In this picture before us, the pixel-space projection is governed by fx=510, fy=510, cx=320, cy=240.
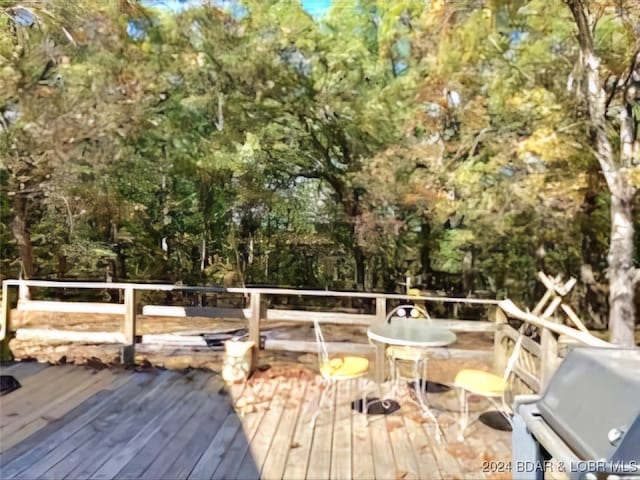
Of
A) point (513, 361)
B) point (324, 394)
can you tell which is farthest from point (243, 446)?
point (513, 361)

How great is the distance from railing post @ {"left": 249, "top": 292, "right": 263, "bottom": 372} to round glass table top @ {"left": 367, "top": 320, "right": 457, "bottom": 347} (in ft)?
2.61

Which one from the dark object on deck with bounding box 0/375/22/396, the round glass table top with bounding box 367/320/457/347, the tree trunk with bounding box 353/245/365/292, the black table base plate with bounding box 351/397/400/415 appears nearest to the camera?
the round glass table top with bounding box 367/320/457/347

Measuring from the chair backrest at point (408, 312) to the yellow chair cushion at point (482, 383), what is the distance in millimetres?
585

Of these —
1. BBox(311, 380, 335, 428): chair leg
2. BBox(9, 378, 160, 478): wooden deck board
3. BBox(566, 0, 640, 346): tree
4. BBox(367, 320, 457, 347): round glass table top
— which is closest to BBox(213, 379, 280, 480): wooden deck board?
BBox(311, 380, 335, 428): chair leg

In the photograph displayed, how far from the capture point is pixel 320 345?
10.3 ft

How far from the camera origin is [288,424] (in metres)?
2.57

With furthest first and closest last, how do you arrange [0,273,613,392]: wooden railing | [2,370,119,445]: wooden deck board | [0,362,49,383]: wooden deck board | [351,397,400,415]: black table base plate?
[0,362,49,383]: wooden deck board → [0,273,613,392]: wooden railing → [351,397,400,415]: black table base plate → [2,370,119,445]: wooden deck board

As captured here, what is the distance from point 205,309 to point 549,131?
265cm

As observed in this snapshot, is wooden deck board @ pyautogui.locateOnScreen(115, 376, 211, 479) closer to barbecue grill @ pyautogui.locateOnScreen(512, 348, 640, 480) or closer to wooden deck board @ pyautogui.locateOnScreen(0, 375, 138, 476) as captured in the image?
wooden deck board @ pyautogui.locateOnScreen(0, 375, 138, 476)

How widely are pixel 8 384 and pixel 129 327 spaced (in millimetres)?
759

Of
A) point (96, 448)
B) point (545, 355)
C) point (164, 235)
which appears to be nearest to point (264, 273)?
point (164, 235)

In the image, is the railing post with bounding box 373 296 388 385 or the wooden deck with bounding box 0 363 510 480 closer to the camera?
the wooden deck with bounding box 0 363 510 480

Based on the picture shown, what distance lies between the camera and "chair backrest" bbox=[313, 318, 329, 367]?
9.59ft

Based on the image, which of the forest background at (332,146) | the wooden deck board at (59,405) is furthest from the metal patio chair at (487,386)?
the wooden deck board at (59,405)
